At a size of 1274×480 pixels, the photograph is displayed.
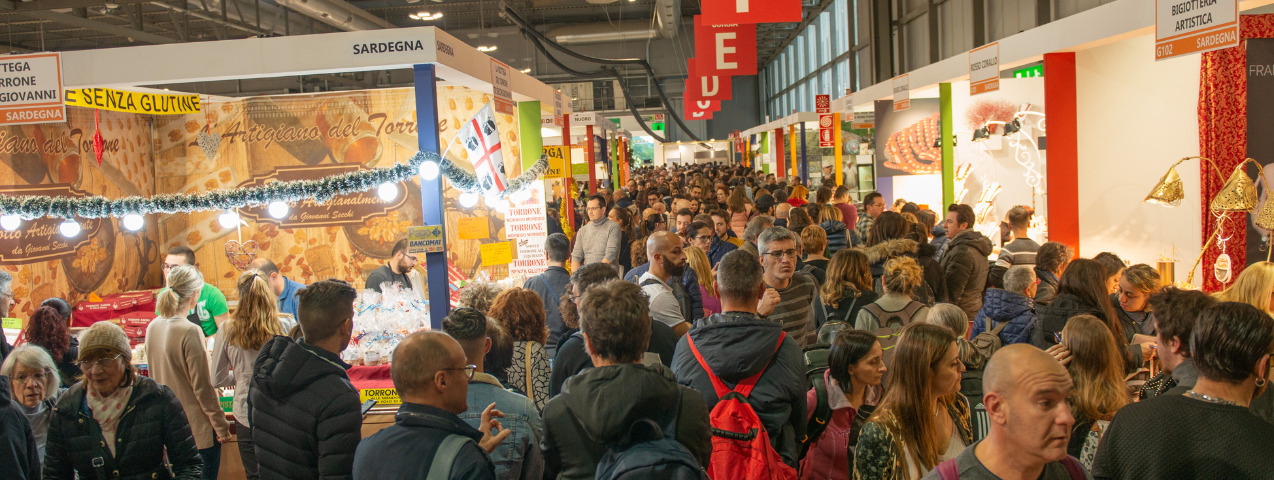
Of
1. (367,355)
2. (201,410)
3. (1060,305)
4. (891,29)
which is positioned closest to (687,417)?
(1060,305)

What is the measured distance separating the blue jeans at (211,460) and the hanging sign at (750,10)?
14.7 feet

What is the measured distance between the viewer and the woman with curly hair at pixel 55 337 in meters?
4.11

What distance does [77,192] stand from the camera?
902 cm

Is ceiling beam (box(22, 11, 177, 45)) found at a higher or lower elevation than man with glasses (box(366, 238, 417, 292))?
higher

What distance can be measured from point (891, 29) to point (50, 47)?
20.1 metres

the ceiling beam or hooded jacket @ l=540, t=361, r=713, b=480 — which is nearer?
hooded jacket @ l=540, t=361, r=713, b=480

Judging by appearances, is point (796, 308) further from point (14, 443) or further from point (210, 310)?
point (210, 310)

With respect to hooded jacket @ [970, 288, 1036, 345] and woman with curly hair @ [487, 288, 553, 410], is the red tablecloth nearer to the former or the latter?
woman with curly hair @ [487, 288, 553, 410]

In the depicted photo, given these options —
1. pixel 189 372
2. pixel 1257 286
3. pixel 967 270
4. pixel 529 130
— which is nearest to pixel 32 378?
pixel 189 372

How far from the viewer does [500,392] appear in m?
2.46

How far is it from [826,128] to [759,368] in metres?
12.7

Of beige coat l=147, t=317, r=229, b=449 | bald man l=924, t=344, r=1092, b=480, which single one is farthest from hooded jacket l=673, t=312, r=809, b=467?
beige coat l=147, t=317, r=229, b=449

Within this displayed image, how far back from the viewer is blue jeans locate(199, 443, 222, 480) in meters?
4.05

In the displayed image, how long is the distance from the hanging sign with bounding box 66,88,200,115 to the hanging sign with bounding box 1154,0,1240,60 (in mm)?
7404
